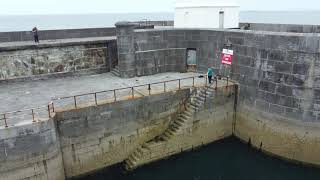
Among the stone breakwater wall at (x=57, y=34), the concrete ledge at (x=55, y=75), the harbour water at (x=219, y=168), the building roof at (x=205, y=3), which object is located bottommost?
the harbour water at (x=219, y=168)

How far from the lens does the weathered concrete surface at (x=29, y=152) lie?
11.9 metres

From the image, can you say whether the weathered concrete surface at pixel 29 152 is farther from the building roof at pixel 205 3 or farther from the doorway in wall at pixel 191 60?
the building roof at pixel 205 3

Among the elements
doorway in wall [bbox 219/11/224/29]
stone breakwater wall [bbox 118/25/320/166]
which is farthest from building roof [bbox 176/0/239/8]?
stone breakwater wall [bbox 118/25/320/166]

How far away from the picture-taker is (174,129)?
1641cm

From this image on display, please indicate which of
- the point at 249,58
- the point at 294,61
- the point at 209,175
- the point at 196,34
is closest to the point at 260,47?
the point at 249,58

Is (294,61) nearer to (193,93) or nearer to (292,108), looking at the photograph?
(292,108)

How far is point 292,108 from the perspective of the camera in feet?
50.8

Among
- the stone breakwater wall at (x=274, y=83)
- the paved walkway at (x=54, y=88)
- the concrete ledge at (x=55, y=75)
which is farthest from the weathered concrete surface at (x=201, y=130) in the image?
the concrete ledge at (x=55, y=75)

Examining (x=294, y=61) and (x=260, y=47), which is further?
(x=260, y=47)

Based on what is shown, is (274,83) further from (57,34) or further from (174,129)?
(57,34)

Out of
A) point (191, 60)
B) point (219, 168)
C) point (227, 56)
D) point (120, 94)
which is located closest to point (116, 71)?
point (120, 94)

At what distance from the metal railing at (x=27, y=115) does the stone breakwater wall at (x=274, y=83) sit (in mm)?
6594

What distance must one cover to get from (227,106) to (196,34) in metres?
5.39

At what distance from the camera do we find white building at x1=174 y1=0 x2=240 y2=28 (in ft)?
67.8
